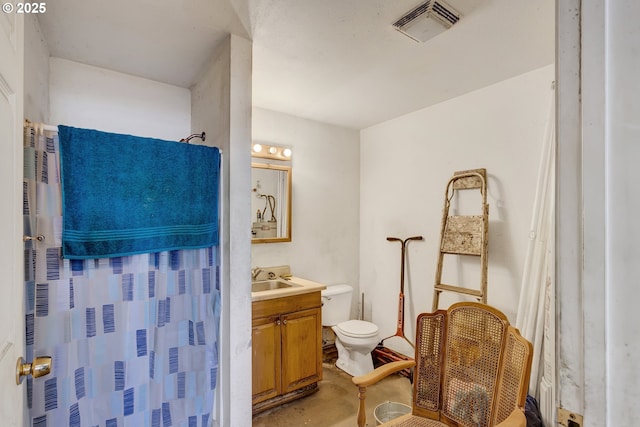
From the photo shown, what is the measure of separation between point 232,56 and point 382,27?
810mm

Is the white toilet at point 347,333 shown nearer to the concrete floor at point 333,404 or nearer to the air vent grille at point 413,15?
→ the concrete floor at point 333,404

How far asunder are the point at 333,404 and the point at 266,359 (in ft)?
2.11

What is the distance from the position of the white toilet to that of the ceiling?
1.86m

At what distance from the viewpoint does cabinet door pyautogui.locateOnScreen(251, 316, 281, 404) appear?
7.07ft

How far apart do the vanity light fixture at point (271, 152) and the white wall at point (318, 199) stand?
0.29 ft

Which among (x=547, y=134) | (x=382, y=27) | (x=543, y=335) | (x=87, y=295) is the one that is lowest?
(x=543, y=335)

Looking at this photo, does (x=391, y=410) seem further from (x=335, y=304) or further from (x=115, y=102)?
(x=115, y=102)

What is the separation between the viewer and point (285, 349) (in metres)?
2.30

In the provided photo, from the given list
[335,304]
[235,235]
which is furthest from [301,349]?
[235,235]

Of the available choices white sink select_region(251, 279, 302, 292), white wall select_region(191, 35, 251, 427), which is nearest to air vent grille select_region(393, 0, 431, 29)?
white wall select_region(191, 35, 251, 427)

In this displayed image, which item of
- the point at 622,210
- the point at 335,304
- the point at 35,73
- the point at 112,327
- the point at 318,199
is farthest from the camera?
the point at 318,199

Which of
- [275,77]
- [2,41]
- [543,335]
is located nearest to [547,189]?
[543,335]

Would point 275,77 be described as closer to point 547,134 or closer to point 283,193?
point 283,193

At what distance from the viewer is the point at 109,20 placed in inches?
60.8
